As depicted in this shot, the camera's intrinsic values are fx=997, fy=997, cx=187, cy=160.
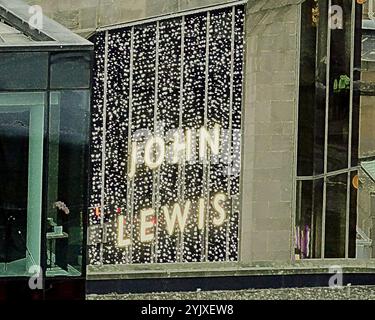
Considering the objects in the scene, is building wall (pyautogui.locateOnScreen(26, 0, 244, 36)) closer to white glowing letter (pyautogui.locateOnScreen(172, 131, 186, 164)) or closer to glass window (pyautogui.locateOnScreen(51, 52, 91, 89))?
glass window (pyautogui.locateOnScreen(51, 52, 91, 89))

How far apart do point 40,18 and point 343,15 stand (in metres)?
1.49

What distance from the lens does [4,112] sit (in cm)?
475

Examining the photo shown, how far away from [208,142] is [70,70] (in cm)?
75

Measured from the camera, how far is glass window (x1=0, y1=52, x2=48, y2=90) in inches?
186

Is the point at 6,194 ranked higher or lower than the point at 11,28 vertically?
lower

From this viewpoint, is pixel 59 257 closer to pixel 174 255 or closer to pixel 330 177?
pixel 174 255

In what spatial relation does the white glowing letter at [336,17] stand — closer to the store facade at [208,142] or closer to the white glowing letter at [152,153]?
the store facade at [208,142]

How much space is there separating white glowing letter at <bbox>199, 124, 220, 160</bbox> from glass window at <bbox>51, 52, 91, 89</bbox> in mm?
607

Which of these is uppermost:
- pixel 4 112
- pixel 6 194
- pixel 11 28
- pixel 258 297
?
pixel 11 28

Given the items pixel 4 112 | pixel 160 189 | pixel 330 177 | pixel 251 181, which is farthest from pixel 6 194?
pixel 330 177

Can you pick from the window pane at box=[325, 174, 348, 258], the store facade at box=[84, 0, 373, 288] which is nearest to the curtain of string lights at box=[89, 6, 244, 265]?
the store facade at box=[84, 0, 373, 288]

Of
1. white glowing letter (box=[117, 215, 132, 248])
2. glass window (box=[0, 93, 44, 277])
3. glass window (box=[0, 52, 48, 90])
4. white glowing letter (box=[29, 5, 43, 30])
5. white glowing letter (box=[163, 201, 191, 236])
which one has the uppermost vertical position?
white glowing letter (box=[29, 5, 43, 30])

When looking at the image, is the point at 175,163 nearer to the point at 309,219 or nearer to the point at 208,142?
the point at 208,142

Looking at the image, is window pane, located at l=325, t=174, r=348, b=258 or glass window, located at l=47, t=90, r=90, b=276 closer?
glass window, located at l=47, t=90, r=90, b=276
